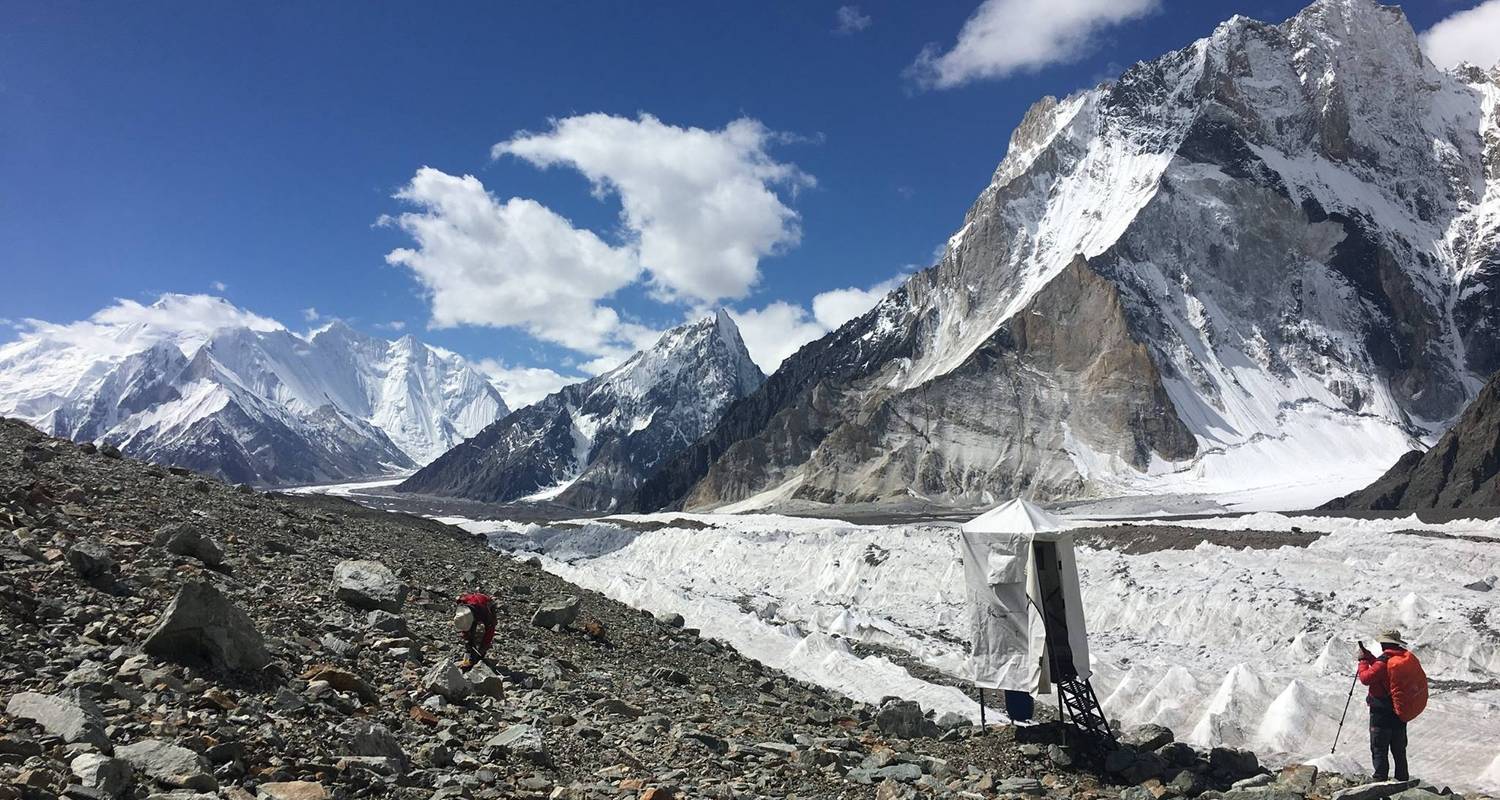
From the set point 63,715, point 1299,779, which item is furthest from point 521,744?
point 1299,779

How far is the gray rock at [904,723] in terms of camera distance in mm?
12242

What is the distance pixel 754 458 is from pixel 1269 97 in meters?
130

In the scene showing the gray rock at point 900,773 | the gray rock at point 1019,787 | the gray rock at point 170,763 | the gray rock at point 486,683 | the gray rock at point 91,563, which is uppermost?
the gray rock at point 91,563

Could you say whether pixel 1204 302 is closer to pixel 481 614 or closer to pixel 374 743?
pixel 481 614

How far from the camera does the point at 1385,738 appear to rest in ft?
34.4

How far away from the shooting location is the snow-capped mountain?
129875 mm

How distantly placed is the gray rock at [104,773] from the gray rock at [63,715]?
368 millimetres

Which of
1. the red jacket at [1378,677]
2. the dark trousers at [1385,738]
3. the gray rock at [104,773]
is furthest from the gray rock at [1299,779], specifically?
the gray rock at [104,773]

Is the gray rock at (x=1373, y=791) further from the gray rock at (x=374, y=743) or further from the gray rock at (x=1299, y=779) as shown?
the gray rock at (x=374, y=743)

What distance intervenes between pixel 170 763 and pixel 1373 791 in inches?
426

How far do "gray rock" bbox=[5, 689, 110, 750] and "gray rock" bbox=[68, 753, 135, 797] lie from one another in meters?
0.37

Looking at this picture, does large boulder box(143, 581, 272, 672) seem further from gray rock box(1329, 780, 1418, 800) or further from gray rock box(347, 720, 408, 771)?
gray rock box(1329, 780, 1418, 800)

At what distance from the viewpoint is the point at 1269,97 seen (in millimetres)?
176375

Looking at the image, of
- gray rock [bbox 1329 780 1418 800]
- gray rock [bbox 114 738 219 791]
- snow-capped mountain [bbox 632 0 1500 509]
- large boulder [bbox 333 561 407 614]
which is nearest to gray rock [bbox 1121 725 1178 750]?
gray rock [bbox 1329 780 1418 800]
